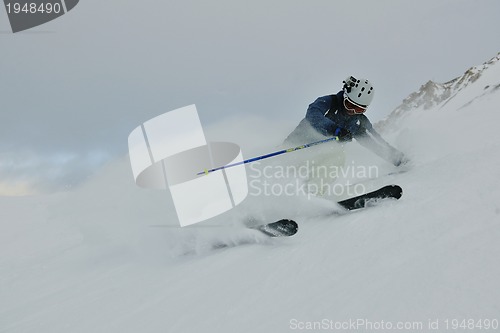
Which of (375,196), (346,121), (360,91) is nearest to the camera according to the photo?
(375,196)

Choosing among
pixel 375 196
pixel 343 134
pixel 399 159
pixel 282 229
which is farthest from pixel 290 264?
pixel 399 159

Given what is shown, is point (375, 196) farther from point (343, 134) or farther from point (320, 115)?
point (320, 115)

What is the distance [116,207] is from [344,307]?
5232 mm

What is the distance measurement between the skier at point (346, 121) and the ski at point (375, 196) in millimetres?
1605

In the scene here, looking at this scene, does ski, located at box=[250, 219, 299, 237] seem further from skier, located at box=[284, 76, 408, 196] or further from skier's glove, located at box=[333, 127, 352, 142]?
skier's glove, located at box=[333, 127, 352, 142]

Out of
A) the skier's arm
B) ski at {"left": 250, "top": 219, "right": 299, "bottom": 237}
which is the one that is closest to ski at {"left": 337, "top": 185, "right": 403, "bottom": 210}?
ski at {"left": 250, "top": 219, "right": 299, "bottom": 237}

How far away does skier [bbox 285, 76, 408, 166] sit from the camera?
5879 millimetres

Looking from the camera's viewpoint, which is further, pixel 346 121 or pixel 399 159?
pixel 399 159

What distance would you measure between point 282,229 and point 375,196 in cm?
129

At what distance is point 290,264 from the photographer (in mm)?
3100

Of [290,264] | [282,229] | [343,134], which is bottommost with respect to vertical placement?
[282,229]

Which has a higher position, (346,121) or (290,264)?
(346,121)

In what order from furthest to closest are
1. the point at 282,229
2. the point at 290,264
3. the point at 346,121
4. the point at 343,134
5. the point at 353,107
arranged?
the point at 346,121 < the point at 353,107 < the point at 343,134 < the point at 282,229 < the point at 290,264

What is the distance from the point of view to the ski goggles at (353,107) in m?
5.94
